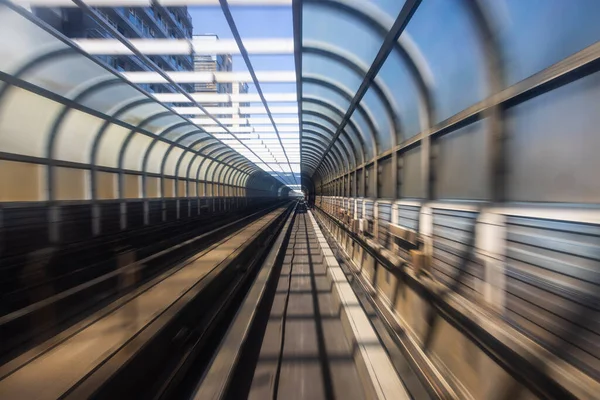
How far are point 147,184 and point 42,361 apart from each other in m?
11.0

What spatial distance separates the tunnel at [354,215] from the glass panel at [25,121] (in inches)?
1.7

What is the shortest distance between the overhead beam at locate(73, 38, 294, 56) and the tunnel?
0.03 metres

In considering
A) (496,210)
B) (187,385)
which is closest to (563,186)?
(496,210)

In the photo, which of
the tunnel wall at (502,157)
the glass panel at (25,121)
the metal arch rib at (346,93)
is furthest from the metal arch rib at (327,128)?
the glass panel at (25,121)

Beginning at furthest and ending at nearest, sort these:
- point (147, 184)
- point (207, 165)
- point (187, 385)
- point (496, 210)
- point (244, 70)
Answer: point (207, 165)
point (147, 184)
point (244, 70)
point (187, 385)
point (496, 210)

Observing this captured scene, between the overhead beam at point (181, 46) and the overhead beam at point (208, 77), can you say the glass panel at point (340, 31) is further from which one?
the overhead beam at point (208, 77)

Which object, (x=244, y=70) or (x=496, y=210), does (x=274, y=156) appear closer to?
(x=244, y=70)

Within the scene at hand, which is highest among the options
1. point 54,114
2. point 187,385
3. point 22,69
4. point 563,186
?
point 22,69

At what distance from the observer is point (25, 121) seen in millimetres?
6871

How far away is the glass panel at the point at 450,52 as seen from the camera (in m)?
3.16

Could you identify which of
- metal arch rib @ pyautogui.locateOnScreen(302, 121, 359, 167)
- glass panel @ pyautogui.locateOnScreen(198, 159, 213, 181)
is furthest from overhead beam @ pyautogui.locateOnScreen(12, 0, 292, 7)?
glass panel @ pyautogui.locateOnScreen(198, 159, 213, 181)

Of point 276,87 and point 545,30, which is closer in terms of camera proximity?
point 545,30

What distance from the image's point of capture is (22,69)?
236 inches

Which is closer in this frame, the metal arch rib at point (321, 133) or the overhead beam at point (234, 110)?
the overhead beam at point (234, 110)
